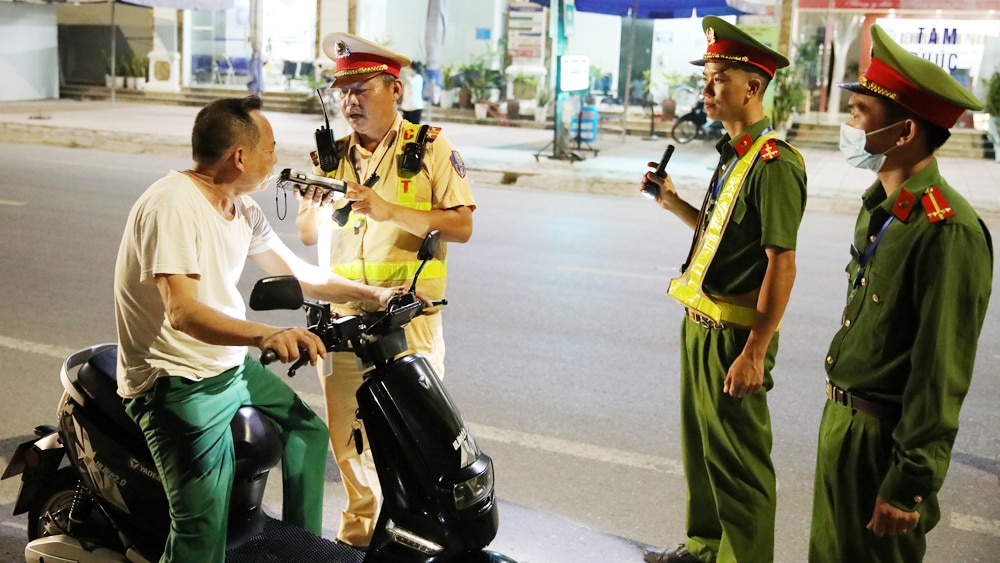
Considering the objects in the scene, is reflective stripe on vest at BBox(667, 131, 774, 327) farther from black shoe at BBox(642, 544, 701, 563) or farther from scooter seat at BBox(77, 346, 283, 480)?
scooter seat at BBox(77, 346, 283, 480)

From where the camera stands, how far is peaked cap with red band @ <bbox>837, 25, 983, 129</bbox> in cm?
259

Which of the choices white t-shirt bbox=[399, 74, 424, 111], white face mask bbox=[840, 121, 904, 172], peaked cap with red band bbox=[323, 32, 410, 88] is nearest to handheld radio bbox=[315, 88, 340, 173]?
peaked cap with red band bbox=[323, 32, 410, 88]

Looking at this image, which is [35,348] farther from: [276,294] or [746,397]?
[746,397]

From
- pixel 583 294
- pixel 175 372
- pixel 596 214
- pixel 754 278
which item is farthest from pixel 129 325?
pixel 596 214

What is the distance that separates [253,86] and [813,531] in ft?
71.8

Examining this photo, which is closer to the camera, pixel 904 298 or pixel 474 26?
pixel 904 298

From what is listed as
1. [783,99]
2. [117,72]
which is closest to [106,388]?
[783,99]

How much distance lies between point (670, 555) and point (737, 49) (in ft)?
5.95

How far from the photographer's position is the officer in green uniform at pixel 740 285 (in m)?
3.22

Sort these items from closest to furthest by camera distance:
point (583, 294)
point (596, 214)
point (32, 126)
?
1. point (583, 294)
2. point (596, 214)
3. point (32, 126)

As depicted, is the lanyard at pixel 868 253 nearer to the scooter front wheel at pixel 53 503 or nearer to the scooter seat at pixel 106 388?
the scooter seat at pixel 106 388

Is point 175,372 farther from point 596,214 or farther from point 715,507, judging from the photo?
point 596,214

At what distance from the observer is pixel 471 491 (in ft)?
9.05

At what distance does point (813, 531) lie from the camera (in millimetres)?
2846
